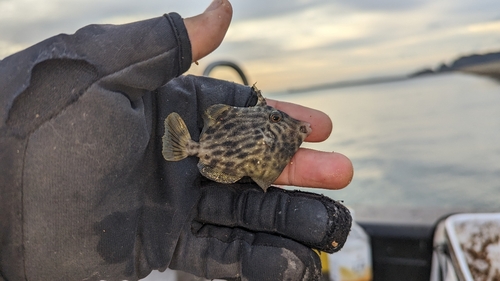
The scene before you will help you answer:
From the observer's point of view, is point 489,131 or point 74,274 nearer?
point 74,274

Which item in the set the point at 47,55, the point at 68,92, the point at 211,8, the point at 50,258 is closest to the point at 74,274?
the point at 50,258

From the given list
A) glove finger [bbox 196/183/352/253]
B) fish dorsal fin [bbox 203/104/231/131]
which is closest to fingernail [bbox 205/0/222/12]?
fish dorsal fin [bbox 203/104/231/131]

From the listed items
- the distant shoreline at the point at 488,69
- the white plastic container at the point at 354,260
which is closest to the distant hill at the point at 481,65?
the distant shoreline at the point at 488,69

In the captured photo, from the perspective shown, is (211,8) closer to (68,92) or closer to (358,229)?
(68,92)

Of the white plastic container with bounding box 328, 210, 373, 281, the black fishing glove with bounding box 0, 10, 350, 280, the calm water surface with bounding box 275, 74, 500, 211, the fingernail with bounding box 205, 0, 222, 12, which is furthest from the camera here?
the calm water surface with bounding box 275, 74, 500, 211

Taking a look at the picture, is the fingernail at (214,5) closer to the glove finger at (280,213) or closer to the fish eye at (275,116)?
the fish eye at (275,116)

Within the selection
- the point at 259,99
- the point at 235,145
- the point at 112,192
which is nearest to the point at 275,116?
the point at 259,99

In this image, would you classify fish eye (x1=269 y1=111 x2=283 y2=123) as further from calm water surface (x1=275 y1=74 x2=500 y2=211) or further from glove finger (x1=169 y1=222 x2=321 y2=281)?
calm water surface (x1=275 y1=74 x2=500 y2=211)
